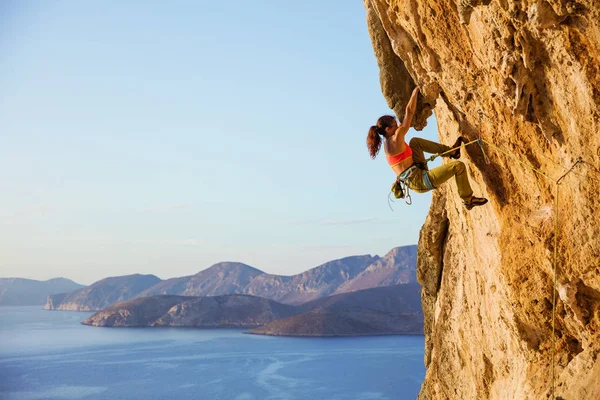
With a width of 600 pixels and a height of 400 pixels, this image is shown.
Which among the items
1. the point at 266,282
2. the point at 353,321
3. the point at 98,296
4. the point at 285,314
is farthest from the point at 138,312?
the point at 98,296

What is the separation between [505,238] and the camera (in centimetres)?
601

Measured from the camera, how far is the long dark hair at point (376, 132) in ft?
18.7

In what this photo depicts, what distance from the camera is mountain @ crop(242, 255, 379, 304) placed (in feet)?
545

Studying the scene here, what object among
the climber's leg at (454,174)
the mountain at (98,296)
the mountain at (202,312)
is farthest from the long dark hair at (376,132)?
the mountain at (98,296)

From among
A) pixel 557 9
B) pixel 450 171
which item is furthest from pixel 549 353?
pixel 557 9

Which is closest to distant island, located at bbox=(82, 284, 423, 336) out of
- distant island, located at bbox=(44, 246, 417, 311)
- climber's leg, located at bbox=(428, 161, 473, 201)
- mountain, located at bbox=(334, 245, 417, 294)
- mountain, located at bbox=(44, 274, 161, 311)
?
mountain, located at bbox=(334, 245, 417, 294)

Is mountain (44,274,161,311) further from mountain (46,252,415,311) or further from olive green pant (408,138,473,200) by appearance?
olive green pant (408,138,473,200)

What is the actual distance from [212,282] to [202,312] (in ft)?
243

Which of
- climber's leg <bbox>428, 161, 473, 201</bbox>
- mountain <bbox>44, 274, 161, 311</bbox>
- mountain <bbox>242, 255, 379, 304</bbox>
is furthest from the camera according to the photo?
mountain <bbox>44, 274, 161, 311</bbox>

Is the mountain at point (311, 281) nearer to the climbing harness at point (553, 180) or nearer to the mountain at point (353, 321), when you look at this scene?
the mountain at point (353, 321)

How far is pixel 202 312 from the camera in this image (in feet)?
363

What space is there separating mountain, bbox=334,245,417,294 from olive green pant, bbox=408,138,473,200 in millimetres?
154073

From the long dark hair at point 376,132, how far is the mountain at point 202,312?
10382 cm

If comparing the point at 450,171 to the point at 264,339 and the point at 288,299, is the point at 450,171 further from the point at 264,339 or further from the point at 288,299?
the point at 288,299
